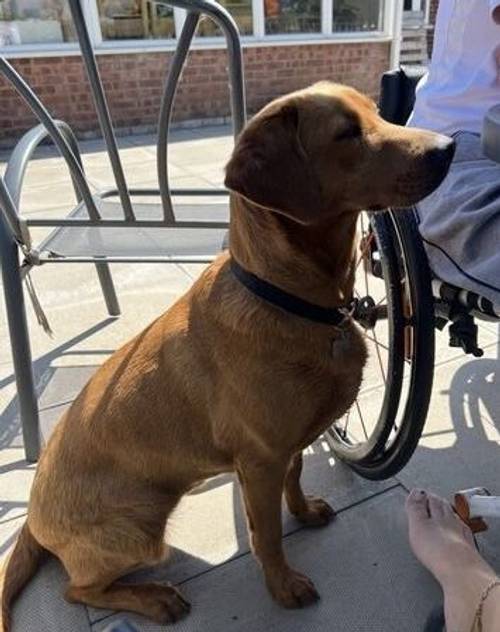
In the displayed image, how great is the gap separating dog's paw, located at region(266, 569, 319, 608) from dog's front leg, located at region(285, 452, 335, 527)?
267mm

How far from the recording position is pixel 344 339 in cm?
173

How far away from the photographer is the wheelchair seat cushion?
1539 mm

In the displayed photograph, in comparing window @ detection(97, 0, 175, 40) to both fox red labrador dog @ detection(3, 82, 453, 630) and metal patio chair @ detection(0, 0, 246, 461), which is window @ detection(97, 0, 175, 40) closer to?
metal patio chair @ detection(0, 0, 246, 461)

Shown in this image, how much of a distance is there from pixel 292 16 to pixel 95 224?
794 centimetres

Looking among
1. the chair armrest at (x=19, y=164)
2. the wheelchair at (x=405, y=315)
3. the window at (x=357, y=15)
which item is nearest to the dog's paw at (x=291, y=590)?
the wheelchair at (x=405, y=315)

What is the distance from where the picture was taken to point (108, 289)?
3.48 meters

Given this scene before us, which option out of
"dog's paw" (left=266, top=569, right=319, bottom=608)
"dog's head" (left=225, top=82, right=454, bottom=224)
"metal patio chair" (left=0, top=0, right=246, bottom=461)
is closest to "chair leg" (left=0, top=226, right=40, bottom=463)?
"metal patio chair" (left=0, top=0, right=246, bottom=461)

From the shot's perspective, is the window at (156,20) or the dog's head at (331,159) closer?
the dog's head at (331,159)

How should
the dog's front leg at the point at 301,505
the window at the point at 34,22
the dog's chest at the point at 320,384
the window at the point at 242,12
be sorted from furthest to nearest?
the window at the point at 242,12 → the window at the point at 34,22 → the dog's front leg at the point at 301,505 → the dog's chest at the point at 320,384

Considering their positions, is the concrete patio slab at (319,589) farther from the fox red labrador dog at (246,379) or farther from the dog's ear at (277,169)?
the dog's ear at (277,169)

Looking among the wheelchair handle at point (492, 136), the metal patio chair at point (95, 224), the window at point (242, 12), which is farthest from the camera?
the window at point (242, 12)

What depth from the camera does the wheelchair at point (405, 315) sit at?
172 cm

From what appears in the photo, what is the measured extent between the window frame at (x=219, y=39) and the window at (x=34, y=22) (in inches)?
5.8

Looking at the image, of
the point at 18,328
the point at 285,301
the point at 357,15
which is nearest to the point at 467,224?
the point at 285,301
